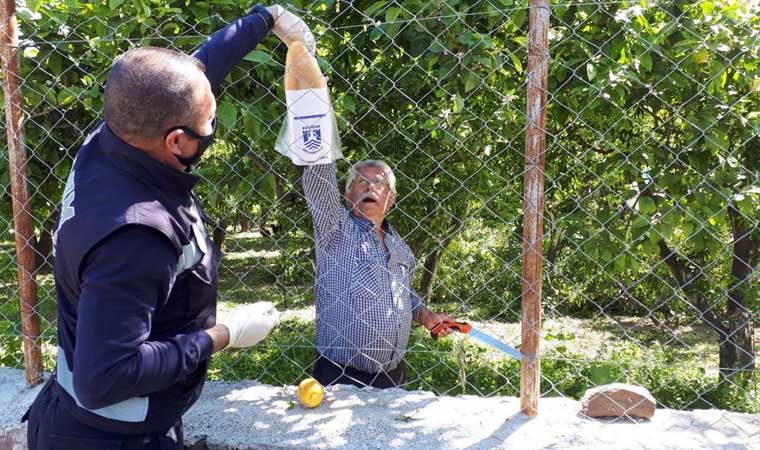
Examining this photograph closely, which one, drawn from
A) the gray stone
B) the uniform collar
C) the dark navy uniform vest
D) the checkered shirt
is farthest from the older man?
the uniform collar

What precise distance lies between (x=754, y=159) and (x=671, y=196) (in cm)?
53

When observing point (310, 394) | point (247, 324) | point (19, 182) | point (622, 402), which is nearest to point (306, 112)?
point (247, 324)

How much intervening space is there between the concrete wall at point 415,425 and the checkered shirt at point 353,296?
9.1 inches

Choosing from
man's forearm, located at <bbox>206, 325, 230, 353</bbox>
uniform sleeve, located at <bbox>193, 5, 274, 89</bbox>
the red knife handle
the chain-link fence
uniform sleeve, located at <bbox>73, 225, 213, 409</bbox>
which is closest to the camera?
uniform sleeve, located at <bbox>73, 225, 213, 409</bbox>

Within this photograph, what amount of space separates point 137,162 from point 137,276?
0.93 feet

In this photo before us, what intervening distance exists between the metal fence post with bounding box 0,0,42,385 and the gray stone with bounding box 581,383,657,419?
205cm

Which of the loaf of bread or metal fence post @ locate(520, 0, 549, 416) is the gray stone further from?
the loaf of bread

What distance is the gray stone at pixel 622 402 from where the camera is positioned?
2.20 metres

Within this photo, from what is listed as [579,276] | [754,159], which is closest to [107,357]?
[754,159]

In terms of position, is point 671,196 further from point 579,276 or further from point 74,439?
point 579,276

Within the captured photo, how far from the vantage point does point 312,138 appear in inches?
94.2

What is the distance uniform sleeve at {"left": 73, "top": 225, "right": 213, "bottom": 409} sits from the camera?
1.34 m

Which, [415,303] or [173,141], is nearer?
[173,141]

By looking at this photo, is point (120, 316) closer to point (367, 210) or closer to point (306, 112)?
point (306, 112)
